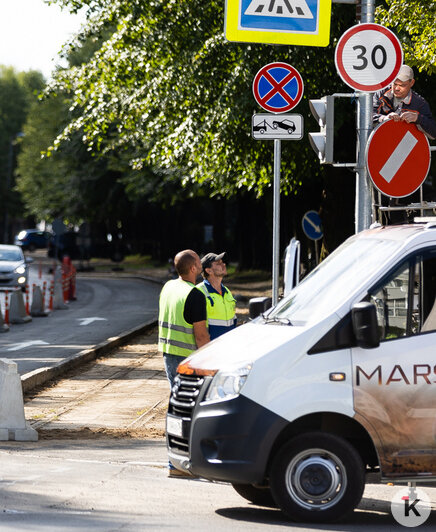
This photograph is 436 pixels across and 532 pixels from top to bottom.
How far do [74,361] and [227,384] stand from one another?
10.9 m

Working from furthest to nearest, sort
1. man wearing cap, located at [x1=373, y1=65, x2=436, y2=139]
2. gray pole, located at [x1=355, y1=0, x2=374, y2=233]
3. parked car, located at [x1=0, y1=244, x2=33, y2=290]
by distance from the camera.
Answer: parked car, located at [x1=0, y1=244, x2=33, y2=290], gray pole, located at [x1=355, y1=0, x2=374, y2=233], man wearing cap, located at [x1=373, y1=65, x2=436, y2=139]

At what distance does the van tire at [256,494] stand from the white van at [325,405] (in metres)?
0.59

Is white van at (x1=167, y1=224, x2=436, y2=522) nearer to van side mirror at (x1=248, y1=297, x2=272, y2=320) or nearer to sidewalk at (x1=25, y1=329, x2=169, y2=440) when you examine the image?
van side mirror at (x1=248, y1=297, x2=272, y2=320)

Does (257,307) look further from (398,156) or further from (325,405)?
(398,156)

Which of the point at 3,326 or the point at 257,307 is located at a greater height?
the point at 257,307

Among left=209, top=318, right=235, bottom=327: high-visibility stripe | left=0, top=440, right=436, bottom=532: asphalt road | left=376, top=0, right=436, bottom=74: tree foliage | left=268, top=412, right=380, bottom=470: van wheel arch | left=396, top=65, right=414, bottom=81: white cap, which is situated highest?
left=376, top=0, right=436, bottom=74: tree foliage

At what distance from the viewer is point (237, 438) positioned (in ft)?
24.4

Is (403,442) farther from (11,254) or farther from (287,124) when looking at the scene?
(11,254)

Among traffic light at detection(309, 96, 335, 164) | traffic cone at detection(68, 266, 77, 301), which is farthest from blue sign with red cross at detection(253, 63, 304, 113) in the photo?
traffic cone at detection(68, 266, 77, 301)

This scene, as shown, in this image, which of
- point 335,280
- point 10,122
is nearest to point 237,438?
point 335,280

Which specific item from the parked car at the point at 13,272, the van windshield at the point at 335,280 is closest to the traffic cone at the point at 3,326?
the parked car at the point at 13,272

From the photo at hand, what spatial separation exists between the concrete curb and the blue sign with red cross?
15.2ft

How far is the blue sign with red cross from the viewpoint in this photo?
40.9 ft

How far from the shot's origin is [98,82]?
27609mm
